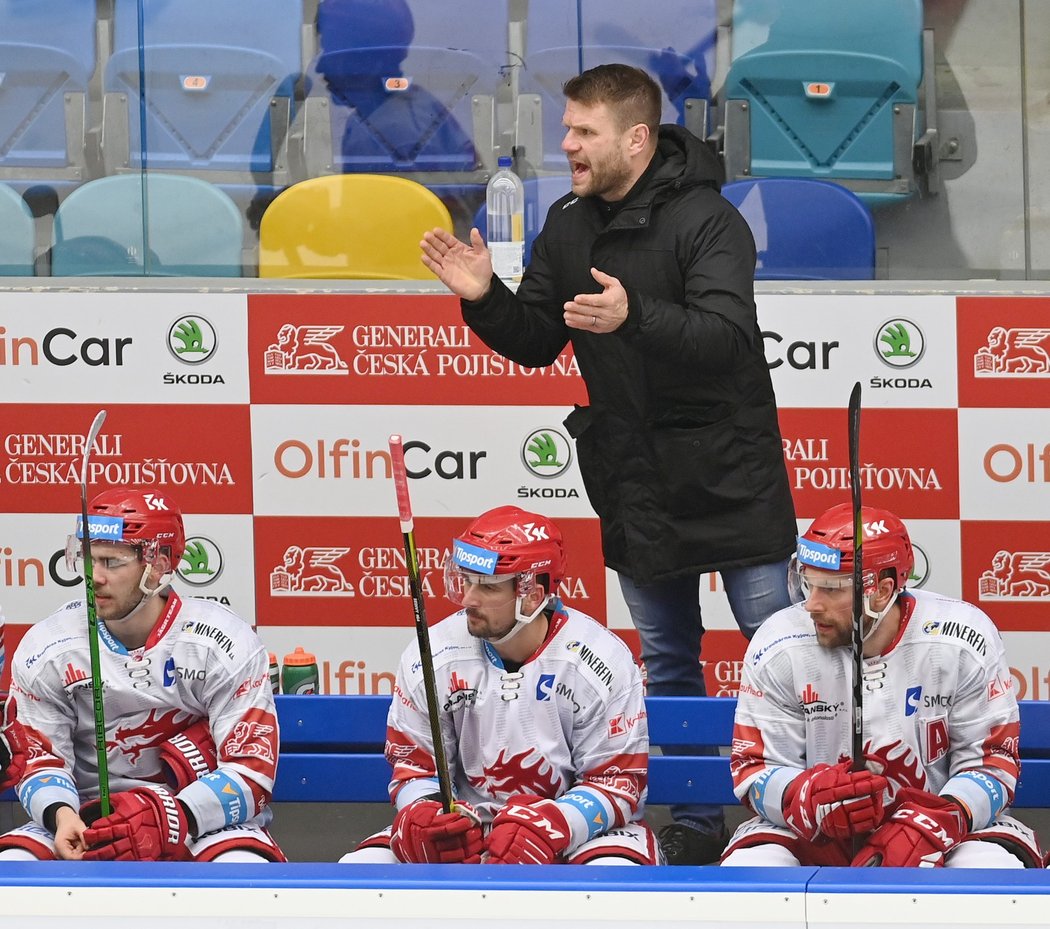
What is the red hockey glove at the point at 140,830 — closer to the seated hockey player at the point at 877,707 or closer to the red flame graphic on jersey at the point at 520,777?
the red flame graphic on jersey at the point at 520,777

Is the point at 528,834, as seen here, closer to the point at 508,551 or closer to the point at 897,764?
the point at 508,551

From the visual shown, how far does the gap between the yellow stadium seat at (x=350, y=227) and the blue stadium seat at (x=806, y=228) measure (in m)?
0.88

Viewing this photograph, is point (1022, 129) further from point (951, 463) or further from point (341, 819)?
point (341, 819)

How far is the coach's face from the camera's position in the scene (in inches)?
131

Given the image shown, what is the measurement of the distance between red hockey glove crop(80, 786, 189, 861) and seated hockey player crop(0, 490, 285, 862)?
65mm

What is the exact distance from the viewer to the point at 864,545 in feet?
9.38

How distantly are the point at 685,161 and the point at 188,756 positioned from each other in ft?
5.10

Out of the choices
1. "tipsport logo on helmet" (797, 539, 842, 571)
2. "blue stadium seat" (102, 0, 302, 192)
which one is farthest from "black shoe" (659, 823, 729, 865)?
"blue stadium seat" (102, 0, 302, 192)

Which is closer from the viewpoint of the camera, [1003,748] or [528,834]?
[528,834]

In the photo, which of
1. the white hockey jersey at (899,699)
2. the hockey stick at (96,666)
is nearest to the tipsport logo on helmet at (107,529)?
A: the hockey stick at (96,666)

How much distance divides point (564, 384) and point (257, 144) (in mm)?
1189

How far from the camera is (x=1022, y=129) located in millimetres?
4621

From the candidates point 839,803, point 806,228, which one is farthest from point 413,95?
point 839,803

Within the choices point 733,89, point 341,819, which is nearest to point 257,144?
point 733,89
